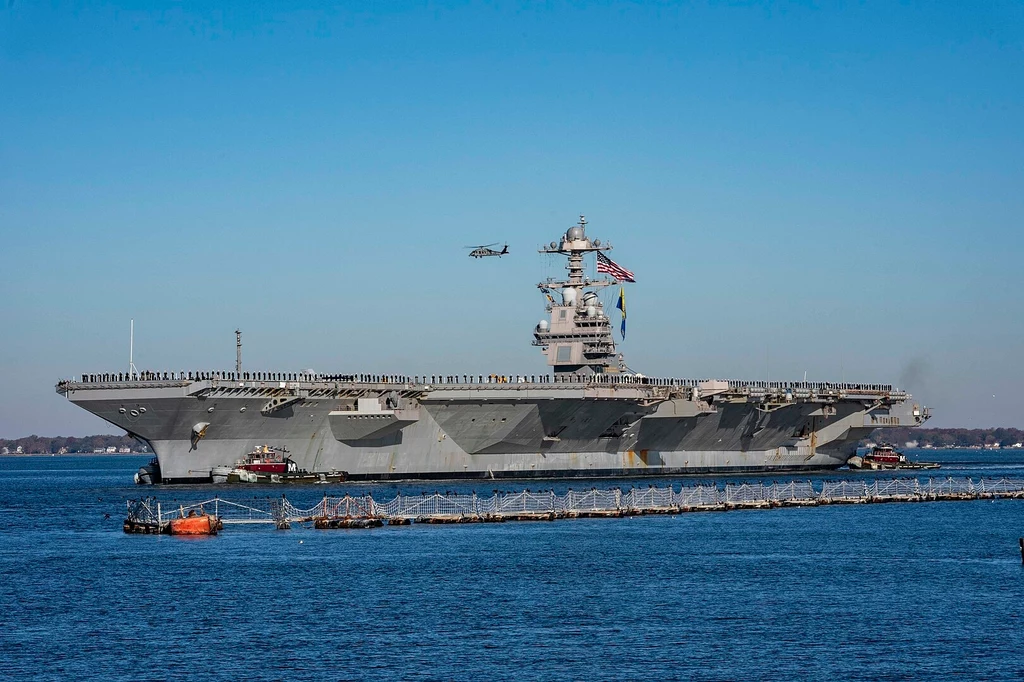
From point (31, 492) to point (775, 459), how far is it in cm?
3257

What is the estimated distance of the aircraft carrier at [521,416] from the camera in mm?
43062

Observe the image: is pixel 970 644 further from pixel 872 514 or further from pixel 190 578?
pixel 872 514

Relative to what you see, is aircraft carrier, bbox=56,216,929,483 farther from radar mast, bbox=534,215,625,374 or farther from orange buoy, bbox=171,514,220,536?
orange buoy, bbox=171,514,220,536

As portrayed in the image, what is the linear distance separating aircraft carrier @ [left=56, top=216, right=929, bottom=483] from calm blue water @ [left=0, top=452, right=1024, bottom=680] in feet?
29.9

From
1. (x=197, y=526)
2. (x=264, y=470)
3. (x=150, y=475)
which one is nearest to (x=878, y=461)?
(x=264, y=470)

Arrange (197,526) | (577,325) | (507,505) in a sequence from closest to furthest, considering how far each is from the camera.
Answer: (197,526) < (507,505) < (577,325)

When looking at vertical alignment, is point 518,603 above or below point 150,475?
below

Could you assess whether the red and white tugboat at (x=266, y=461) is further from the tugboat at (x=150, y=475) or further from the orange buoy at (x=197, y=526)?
the orange buoy at (x=197, y=526)

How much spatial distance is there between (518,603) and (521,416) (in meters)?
25.9

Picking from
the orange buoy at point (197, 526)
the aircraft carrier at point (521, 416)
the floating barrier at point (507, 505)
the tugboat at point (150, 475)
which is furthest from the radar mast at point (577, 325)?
the orange buoy at point (197, 526)

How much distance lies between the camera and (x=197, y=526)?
106 ft

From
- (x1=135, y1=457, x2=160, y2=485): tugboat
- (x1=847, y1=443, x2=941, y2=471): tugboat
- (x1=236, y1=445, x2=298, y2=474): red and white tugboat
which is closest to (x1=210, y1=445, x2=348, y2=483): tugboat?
(x1=236, y1=445, x2=298, y2=474): red and white tugboat

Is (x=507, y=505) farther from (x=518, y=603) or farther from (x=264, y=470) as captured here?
(x=518, y=603)

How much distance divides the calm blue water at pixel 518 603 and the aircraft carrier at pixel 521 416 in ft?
29.9
